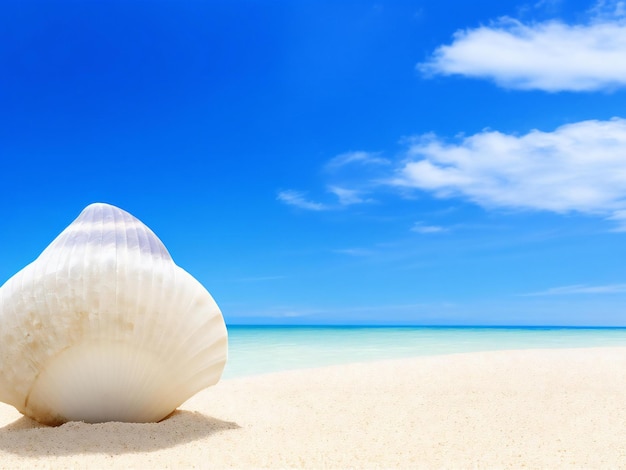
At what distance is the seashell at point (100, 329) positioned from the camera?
4.84 meters

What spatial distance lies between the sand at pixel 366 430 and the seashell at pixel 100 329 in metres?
0.25

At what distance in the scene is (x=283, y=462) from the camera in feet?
13.6

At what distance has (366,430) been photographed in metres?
5.22

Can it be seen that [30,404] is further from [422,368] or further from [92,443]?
[422,368]

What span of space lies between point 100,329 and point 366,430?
8.03 ft

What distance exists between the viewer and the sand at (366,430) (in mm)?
4273

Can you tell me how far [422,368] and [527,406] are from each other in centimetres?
341

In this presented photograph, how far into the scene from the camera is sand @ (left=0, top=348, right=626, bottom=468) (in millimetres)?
4273

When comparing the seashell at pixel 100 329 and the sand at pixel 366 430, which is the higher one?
the seashell at pixel 100 329

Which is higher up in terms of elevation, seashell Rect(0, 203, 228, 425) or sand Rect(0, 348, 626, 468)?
seashell Rect(0, 203, 228, 425)

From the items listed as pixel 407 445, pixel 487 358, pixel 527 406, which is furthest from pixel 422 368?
pixel 407 445

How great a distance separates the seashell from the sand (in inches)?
9.9

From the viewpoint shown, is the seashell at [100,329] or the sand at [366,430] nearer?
the sand at [366,430]

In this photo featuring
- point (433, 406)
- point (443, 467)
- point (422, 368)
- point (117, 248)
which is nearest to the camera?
point (443, 467)
